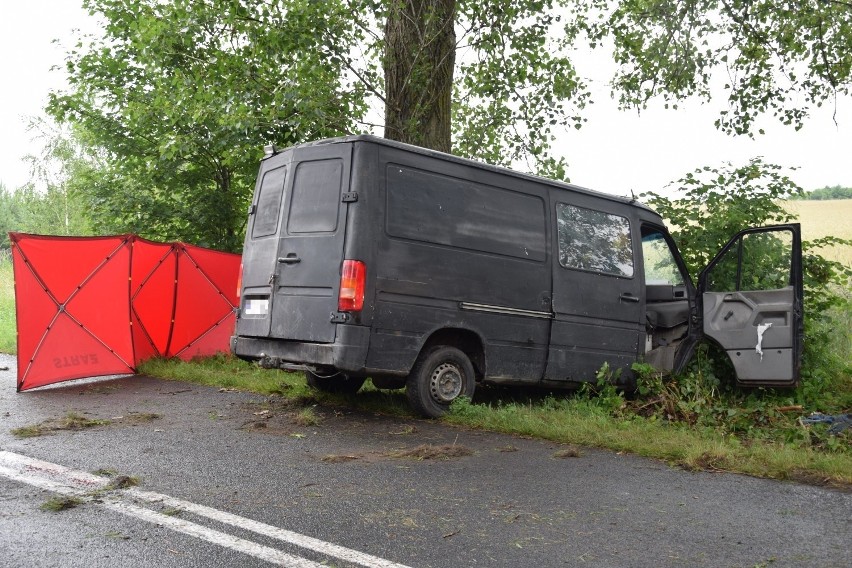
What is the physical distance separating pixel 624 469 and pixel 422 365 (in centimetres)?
228

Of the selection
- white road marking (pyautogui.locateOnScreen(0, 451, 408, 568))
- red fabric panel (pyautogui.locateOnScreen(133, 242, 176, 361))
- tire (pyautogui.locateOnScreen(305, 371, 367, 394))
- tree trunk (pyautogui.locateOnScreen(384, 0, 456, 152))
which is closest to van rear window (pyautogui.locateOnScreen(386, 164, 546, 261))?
tire (pyautogui.locateOnScreen(305, 371, 367, 394))

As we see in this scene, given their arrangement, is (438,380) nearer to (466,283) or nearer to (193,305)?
(466,283)

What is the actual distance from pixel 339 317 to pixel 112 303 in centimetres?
475

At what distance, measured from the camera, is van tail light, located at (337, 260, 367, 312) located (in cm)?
688

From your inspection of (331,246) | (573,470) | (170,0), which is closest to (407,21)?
(170,0)

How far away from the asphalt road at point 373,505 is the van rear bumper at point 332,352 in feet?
1.90

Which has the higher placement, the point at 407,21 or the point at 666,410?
the point at 407,21

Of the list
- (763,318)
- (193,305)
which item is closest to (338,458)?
(763,318)

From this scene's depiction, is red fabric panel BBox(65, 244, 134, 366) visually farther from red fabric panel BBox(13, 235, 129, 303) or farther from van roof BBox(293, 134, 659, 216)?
van roof BBox(293, 134, 659, 216)

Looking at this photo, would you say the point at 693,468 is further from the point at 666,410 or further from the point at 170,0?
the point at 170,0

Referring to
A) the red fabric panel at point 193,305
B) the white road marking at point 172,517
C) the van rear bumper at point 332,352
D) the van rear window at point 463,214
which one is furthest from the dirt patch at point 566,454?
the red fabric panel at point 193,305

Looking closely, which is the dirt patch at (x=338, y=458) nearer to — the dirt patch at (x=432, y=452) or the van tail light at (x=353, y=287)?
the dirt patch at (x=432, y=452)

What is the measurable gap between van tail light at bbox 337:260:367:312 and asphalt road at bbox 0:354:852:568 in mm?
1076

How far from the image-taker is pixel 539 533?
4109 millimetres
